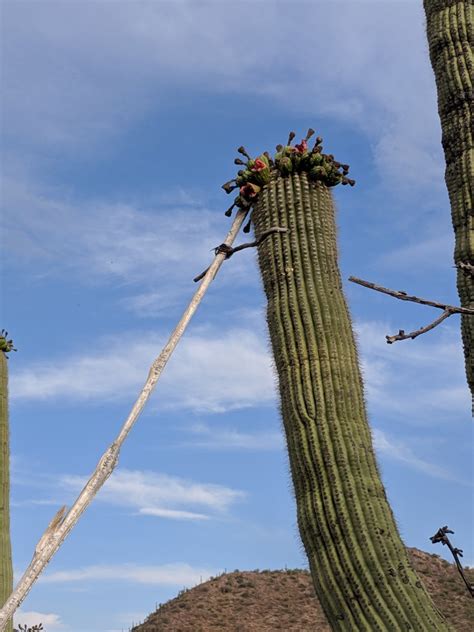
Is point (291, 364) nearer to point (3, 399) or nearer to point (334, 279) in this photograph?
point (334, 279)

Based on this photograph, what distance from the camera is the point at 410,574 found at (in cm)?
573

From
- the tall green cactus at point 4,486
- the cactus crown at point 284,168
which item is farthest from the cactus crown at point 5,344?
the cactus crown at point 284,168

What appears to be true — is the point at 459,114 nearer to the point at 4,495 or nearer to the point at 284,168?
the point at 284,168

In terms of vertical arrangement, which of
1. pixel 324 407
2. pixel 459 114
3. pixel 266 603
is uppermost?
pixel 459 114

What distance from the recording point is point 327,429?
6.11 meters

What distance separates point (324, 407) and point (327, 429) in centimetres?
17

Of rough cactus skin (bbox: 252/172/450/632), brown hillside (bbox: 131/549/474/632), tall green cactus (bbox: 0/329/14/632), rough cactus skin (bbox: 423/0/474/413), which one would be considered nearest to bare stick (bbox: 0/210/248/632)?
rough cactus skin (bbox: 252/172/450/632)

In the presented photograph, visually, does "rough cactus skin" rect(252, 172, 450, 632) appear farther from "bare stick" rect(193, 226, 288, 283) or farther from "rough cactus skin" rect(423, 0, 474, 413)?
"rough cactus skin" rect(423, 0, 474, 413)

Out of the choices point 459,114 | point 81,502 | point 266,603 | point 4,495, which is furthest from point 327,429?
point 266,603

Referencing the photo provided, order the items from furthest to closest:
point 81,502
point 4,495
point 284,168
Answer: point 4,495 → point 284,168 → point 81,502

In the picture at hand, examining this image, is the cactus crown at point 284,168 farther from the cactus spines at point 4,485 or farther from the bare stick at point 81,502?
the cactus spines at point 4,485

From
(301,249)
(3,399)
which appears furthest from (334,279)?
(3,399)

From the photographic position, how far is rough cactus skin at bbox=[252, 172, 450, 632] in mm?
5652

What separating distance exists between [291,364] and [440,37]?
4.10 m
